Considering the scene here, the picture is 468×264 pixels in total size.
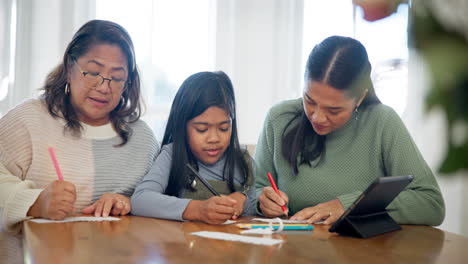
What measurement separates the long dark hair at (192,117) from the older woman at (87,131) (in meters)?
0.13

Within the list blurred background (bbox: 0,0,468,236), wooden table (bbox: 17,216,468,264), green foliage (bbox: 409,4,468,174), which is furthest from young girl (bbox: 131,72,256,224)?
green foliage (bbox: 409,4,468,174)

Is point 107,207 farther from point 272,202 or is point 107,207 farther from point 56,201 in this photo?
point 272,202

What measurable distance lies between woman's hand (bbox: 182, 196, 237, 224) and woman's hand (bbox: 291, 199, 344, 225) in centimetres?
22

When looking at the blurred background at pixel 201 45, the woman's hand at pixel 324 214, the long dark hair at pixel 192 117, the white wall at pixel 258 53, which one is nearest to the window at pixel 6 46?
the blurred background at pixel 201 45

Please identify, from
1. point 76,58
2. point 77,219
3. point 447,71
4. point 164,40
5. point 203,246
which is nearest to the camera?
point 447,71

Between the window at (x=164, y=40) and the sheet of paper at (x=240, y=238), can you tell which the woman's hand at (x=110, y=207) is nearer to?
the sheet of paper at (x=240, y=238)

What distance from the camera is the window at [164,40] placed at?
3062mm

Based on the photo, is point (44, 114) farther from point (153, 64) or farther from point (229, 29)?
point (229, 29)

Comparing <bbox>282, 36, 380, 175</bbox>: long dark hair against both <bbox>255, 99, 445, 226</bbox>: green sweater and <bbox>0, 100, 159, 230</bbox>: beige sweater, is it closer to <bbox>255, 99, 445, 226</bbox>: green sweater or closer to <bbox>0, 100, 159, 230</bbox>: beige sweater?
<bbox>255, 99, 445, 226</bbox>: green sweater

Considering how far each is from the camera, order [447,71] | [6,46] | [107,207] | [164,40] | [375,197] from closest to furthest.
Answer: [447,71] < [375,197] < [107,207] < [6,46] < [164,40]

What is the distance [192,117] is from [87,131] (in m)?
0.34

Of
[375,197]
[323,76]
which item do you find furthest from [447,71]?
[323,76]

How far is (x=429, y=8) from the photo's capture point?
0.15 m

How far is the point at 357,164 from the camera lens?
1679 mm
